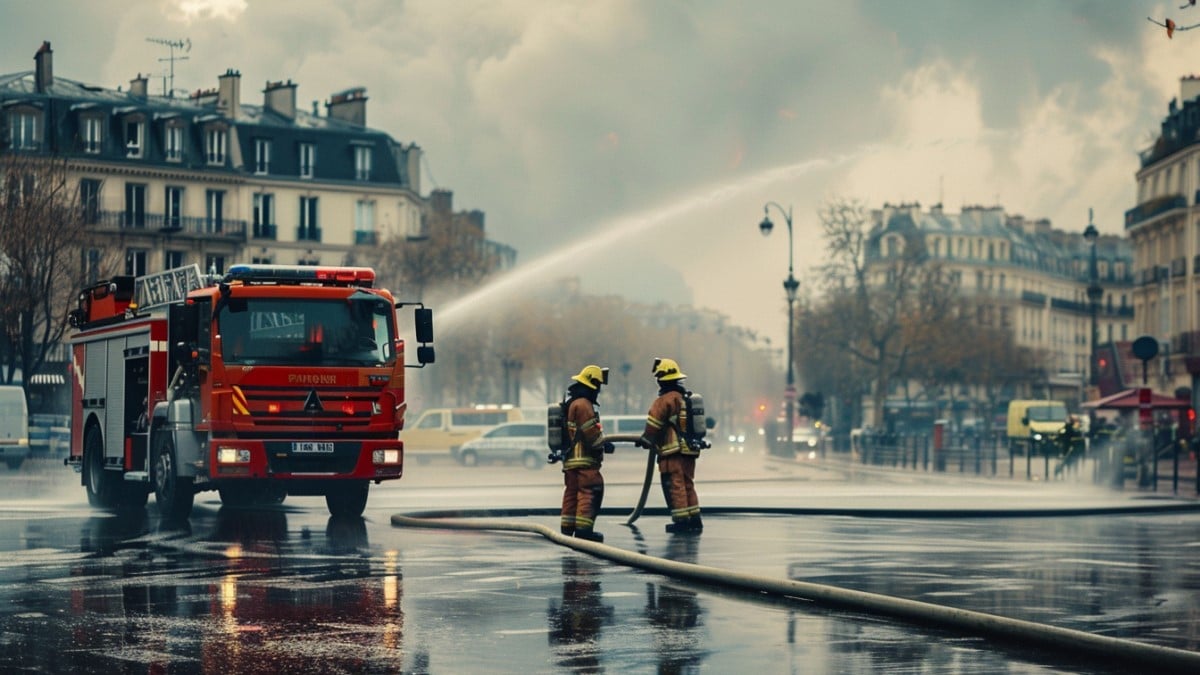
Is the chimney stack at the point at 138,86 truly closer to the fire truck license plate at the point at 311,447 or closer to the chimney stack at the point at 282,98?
the chimney stack at the point at 282,98

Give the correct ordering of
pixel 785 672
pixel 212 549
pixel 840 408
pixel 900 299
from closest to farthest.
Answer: pixel 785 672, pixel 212 549, pixel 900 299, pixel 840 408

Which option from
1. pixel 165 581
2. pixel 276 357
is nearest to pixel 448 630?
pixel 165 581

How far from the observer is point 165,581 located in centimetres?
1425

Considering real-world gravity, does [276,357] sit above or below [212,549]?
above

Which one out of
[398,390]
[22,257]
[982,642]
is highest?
[22,257]

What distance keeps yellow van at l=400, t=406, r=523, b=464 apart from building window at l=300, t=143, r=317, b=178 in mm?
31688

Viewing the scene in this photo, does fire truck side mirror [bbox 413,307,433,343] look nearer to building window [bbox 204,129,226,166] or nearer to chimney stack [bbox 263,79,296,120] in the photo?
building window [bbox 204,129,226,166]

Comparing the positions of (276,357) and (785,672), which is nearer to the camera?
(785,672)

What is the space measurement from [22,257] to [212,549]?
40.5 m

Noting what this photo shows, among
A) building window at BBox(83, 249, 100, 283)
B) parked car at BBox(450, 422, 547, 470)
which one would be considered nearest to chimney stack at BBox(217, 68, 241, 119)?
building window at BBox(83, 249, 100, 283)

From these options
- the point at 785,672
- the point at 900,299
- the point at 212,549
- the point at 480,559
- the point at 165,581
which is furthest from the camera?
the point at 900,299

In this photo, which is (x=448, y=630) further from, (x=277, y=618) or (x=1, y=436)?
(x=1, y=436)

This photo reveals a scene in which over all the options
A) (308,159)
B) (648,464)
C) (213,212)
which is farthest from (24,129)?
(648,464)

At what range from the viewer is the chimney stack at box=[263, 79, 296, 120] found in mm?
91375
